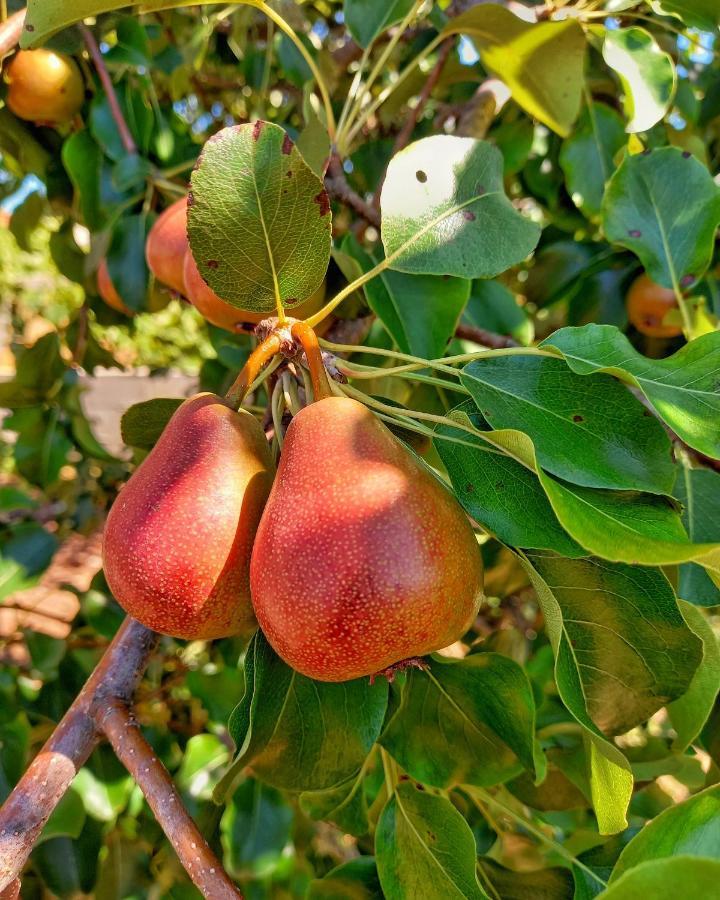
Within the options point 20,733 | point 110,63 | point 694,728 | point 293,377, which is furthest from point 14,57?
point 694,728

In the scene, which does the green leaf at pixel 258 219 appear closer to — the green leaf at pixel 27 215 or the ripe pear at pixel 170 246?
the ripe pear at pixel 170 246

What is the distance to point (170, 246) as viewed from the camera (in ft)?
3.07

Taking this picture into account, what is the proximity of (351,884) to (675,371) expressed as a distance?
0.58m

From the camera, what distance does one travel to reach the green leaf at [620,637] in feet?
1.76

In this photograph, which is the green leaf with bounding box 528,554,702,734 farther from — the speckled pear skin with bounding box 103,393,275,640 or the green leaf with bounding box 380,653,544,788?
the speckled pear skin with bounding box 103,393,275,640

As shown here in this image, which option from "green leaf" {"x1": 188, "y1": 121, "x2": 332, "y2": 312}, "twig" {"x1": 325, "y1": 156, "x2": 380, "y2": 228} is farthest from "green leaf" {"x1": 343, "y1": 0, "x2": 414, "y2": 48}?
"green leaf" {"x1": 188, "y1": 121, "x2": 332, "y2": 312}

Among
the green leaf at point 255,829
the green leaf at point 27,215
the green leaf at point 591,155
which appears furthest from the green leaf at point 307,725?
the green leaf at point 27,215

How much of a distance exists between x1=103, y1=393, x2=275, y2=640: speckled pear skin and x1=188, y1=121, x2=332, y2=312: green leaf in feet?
0.38

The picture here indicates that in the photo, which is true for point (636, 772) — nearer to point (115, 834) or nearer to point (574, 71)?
A: point (115, 834)

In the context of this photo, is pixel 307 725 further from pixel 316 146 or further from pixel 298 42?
pixel 298 42

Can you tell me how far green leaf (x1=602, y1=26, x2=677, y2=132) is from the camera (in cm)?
92

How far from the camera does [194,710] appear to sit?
1.34 m

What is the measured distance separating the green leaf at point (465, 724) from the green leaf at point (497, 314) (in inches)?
22.0

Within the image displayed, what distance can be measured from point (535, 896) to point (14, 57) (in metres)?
1.32
